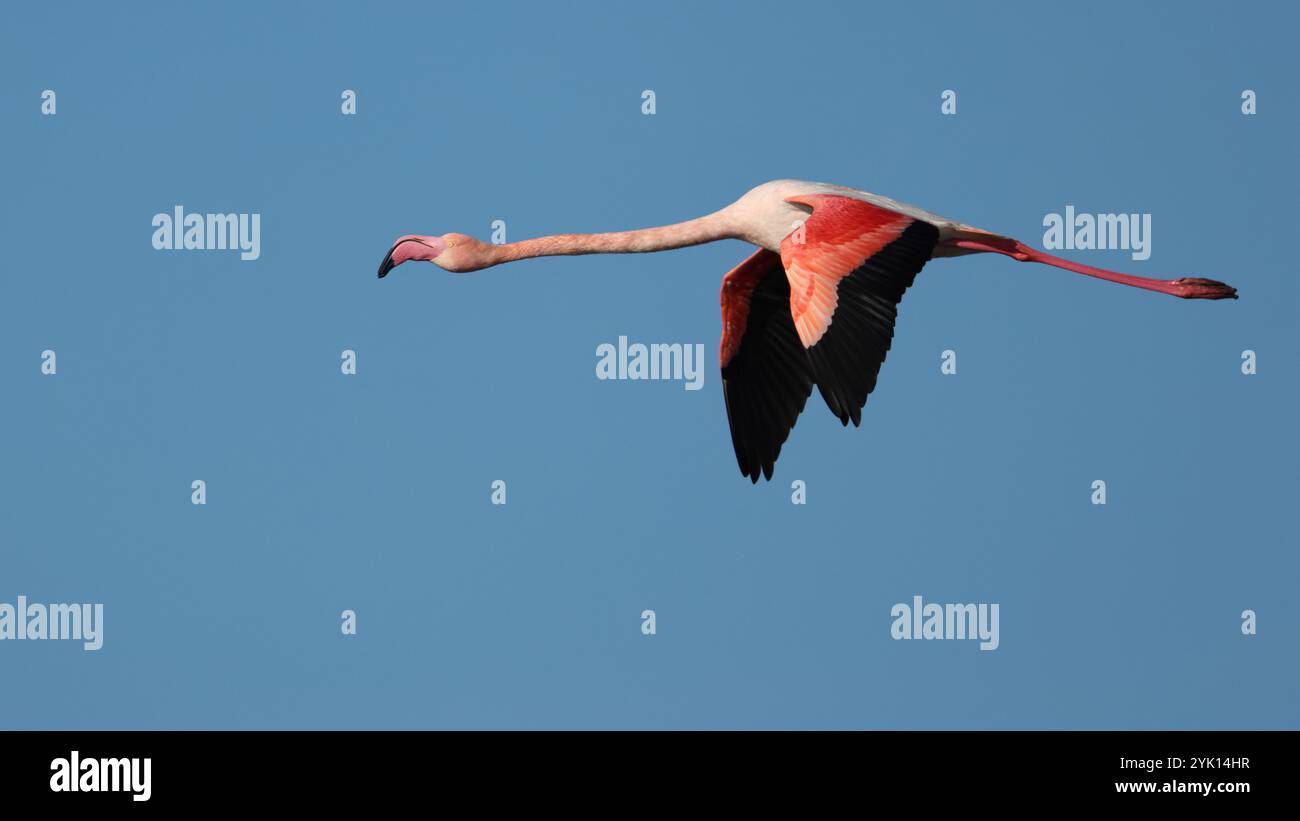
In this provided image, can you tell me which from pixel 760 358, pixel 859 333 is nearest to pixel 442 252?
pixel 760 358

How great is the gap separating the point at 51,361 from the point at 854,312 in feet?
45.3

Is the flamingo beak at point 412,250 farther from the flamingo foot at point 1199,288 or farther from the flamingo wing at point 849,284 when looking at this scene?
the flamingo foot at point 1199,288

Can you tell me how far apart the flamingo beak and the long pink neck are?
48cm

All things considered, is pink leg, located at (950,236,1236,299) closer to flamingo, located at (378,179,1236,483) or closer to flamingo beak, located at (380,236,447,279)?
flamingo, located at (378,179,1236,483)

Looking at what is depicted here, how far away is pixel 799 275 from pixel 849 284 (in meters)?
0.39

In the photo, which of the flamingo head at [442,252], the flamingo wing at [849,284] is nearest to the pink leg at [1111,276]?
the flamingo wing at [849,284]

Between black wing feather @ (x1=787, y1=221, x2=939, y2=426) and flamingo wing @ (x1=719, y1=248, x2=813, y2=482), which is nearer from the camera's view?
black wing feather @ (x1=787, y1=221, x2=939, y2=426)

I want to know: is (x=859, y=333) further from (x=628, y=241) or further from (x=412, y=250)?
(x=412, y=250)

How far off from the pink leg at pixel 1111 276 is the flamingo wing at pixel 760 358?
6.55 feet

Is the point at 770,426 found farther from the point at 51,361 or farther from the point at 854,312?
the point at 51,361

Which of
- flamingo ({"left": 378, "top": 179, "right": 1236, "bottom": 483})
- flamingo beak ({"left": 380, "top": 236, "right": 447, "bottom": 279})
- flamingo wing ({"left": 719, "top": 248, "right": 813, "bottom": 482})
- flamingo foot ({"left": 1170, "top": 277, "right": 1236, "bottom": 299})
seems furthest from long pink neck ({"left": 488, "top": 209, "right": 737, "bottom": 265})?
flamingo foot ({"left": 1170, "top": 277, "right": 1236, "bottom": 299})

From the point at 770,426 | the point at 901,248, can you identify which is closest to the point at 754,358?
the point at 770,426

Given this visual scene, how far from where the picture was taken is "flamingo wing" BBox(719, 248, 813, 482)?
18.6 metres

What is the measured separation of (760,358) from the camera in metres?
18.9
